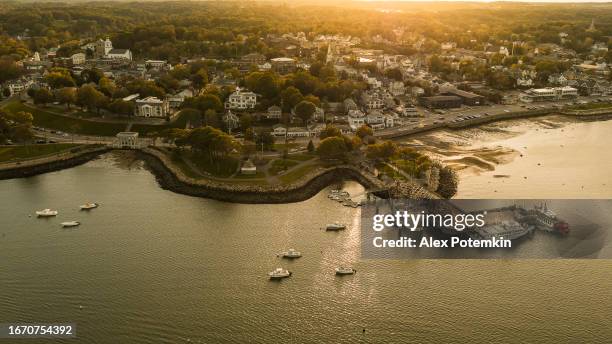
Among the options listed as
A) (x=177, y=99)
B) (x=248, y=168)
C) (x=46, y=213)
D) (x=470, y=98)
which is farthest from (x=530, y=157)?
(x=46, y=213)

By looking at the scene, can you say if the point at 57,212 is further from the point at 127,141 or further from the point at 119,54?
the point at 119,54

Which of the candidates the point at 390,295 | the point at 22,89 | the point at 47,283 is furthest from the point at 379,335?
the point at 22,89

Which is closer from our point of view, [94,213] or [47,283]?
[47,283]

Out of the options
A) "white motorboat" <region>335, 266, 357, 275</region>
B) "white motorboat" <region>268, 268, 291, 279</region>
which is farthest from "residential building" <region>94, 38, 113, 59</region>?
"white motorboat" <region>335, 266, 357, 275</region>

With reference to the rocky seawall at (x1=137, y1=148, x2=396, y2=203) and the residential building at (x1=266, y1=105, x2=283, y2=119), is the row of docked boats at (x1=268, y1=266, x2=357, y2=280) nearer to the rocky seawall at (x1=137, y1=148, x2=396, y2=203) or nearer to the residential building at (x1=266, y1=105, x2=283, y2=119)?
the rocky seawall at (x1=137, y1=148, x2=396, y2=203)

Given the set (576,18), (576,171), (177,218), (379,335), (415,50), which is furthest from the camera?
(576,18)

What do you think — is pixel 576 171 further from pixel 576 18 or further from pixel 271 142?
pixel 576 18
